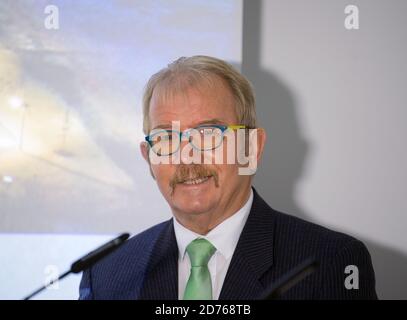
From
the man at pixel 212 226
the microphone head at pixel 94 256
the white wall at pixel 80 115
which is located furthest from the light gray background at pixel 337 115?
the microphone head at pixel 94 256

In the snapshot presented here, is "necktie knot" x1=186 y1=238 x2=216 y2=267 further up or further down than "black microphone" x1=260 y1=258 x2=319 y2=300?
further down

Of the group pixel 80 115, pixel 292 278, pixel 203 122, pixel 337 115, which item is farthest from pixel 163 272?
pixel 337 115

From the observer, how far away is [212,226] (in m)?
1.16

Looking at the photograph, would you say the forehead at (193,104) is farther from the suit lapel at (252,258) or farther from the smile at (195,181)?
the suit lapel at (252,258)

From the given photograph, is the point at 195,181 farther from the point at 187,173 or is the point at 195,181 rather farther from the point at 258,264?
the point at 258,264

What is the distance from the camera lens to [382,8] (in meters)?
1.74

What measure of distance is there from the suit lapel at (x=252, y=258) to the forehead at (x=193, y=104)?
21 centimetres

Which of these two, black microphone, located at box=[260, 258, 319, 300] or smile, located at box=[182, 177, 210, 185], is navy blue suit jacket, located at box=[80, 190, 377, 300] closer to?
smile, located at box=[182, 177, 210, 185]

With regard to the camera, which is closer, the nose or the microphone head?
the microphone head

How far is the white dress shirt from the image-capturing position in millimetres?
1092

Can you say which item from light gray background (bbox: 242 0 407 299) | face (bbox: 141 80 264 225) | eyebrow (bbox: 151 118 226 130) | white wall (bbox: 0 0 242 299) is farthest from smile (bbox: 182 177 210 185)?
light gray background (bbox: 242 0 407 299)

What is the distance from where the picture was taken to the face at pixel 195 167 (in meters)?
1.10

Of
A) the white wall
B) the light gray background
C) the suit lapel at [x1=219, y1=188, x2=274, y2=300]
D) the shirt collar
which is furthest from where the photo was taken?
the light gray background

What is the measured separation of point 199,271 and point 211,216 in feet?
0.42
